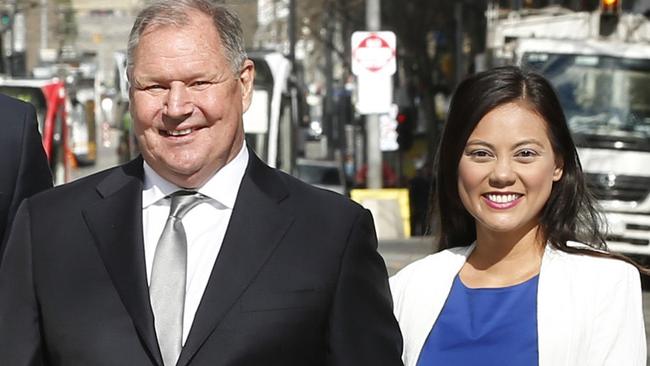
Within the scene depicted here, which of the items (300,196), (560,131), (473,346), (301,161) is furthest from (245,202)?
(301,161)

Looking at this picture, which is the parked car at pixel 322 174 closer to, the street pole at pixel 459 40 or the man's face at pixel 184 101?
the street pole at pixel 459 40

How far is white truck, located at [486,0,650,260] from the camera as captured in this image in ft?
57.1

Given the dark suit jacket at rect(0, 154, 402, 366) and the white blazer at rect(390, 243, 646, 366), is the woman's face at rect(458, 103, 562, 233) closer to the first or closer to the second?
the white blazer at rect(390, 243, 646, 366)

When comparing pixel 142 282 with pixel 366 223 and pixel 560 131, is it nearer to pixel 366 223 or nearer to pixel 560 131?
pixel 366 223

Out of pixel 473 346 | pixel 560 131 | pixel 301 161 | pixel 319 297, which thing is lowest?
pixel 301 161

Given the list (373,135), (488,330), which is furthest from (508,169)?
(373,135)

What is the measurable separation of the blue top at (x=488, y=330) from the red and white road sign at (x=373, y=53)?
19.2 m

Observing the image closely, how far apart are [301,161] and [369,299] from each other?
26.2 m

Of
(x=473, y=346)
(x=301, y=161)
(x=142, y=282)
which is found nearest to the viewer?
(x=142, y=282)

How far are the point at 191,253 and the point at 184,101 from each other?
347 mm

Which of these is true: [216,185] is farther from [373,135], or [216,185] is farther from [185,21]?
[373,135]

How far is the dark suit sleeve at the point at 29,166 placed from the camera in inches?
150

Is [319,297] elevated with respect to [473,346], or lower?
elevated

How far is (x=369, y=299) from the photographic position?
338cm
